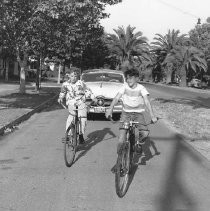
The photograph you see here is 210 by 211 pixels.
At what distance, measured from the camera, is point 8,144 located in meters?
9.76

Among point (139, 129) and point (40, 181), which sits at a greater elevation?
point (139, 129)

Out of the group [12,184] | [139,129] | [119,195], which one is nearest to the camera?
[119,195]

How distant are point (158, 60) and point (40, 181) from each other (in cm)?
7139

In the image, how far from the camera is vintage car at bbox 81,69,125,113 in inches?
581

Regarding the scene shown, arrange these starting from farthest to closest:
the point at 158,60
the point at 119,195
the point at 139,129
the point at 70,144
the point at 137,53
→ the point at 158,60 < the point at 137,53 < the point at 70,144 < the point at 139,129 < the point at 119,195

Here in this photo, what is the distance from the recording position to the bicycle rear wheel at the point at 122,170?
19.0 feet

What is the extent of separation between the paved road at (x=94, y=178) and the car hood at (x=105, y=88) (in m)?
3.99

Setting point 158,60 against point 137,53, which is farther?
point 158,60

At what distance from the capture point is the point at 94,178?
6.81 metres

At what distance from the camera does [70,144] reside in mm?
7629

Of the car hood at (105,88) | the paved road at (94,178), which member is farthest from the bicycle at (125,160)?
the car hood at (105,88)

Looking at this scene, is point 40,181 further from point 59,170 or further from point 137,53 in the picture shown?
point 137,53

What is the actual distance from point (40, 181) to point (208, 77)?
7557 centimetres

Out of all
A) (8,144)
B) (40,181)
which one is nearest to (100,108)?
(8,144)
